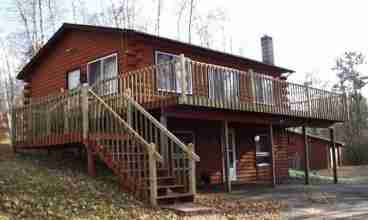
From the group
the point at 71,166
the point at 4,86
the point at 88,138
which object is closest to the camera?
the point at 88,138

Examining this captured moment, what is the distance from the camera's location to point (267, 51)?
70.2 ft

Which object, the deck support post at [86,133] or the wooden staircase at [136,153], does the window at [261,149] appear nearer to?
the wooden staircase at [136,153]

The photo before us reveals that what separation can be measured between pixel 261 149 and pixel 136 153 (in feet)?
36.9

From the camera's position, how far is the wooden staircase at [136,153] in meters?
9.33

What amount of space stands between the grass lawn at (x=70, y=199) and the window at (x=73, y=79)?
535 centimetres

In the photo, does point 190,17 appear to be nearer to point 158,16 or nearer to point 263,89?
point 158,16

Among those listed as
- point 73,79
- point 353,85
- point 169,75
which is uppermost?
point 353,85

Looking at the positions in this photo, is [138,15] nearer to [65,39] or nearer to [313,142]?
[65,39]

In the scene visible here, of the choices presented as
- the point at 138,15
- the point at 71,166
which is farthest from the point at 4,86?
the point at 71,166

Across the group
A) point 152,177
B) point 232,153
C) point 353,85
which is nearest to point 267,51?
point 232,153

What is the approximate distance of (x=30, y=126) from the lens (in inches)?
533

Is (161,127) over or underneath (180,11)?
Answer: underneath

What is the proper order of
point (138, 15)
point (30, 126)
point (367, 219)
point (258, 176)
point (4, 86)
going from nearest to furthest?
point (367, 219)
point (30, 126)
point (258, 176)
point (138, 15)
point (4, 86)

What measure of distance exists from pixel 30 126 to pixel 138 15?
56.2ft
